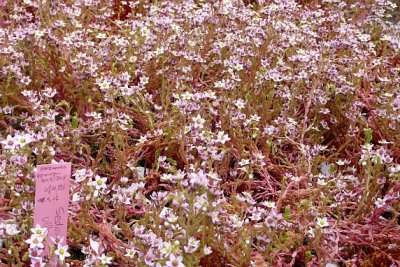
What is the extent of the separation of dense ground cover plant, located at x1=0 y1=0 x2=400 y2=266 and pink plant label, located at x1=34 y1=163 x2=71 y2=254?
7cm

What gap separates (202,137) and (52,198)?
0.80 m

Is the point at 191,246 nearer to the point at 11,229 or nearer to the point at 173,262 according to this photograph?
the point at 173,262

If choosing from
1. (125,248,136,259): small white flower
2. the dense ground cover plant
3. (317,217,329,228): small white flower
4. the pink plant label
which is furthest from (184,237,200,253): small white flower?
(317,217,329,228): small white flower

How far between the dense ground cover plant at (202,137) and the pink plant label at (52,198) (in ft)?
0.24

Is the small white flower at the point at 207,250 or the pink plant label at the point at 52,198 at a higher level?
the pink plant label at the point at 52,198

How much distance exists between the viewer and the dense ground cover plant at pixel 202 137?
7.73 ft

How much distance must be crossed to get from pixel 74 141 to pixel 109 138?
18 cm

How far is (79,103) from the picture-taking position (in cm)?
344

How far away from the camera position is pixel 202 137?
8.89 ft

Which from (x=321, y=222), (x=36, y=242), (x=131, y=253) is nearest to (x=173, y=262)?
(x=131, y=253)

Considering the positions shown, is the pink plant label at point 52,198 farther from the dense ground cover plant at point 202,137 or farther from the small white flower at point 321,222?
the small white flower at point 321,222

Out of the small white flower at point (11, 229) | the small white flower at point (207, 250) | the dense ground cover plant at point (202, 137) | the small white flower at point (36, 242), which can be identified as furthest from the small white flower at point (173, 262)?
the small white flower at point (11, 229)

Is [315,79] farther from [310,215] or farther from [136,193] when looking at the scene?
[136,193]

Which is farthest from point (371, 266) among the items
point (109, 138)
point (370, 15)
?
point (370, 15)
